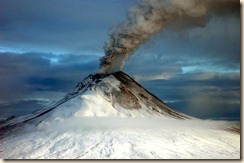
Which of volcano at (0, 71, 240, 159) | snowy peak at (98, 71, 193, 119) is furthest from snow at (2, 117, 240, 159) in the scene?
snowy peak at (98, 71, 193, 119)

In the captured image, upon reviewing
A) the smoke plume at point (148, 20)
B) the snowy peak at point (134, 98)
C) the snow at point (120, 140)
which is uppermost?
the smoke plume at point (148, 20)

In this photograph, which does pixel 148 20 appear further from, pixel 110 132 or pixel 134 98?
pixel 110 132

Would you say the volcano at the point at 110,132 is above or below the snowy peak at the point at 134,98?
below

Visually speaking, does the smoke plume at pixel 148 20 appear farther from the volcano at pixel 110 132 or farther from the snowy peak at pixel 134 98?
the volcano at pixel 110 132

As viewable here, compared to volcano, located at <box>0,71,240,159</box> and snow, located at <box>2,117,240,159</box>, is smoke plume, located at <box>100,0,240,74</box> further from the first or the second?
snow, located at <box>2,117,240,159</box>

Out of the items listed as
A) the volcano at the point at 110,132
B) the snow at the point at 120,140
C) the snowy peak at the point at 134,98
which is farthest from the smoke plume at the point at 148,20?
the snow at the point at 120,140
